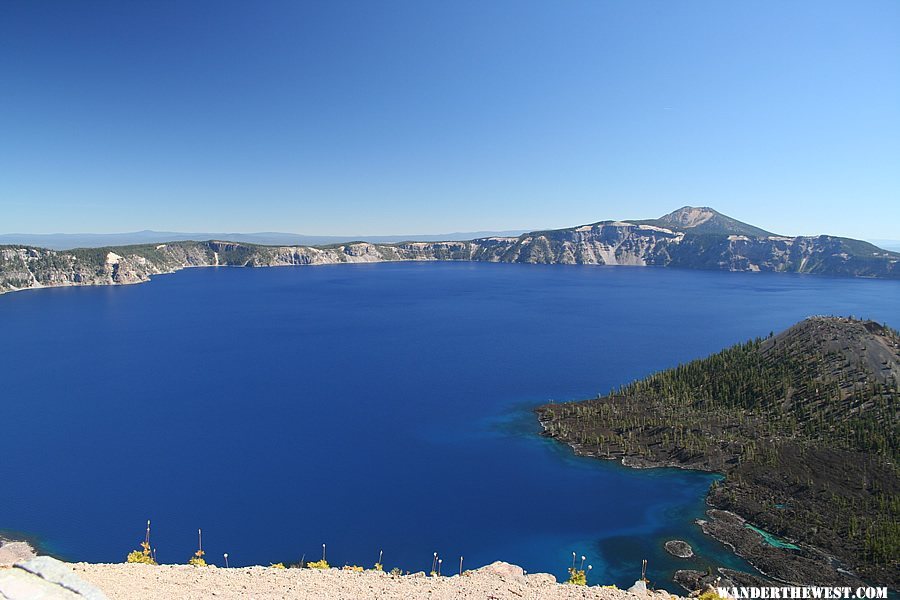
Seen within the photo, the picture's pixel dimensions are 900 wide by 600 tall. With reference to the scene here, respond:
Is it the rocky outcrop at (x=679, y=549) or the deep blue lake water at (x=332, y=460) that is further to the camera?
the deep blue lake water at (x=332, y=460)

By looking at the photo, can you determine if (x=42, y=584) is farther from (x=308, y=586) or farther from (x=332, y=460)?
(x=332, y=460)

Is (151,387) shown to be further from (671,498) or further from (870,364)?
(870,364)

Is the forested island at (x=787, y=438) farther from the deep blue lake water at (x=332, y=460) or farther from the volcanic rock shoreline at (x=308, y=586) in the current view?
the volcanic rock shoreline at (x=308, y=586)

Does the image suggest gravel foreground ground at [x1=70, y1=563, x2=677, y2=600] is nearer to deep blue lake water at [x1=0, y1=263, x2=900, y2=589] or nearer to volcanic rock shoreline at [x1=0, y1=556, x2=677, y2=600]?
volcanic rock shoreline at [x1=0, y1=556, x2=677, y2=600]

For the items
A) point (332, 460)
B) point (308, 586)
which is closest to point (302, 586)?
point (308, 586)

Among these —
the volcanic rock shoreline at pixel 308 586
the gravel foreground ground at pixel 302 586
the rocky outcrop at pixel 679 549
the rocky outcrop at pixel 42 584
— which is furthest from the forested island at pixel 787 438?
the rocky outcrop at pixel 42 584

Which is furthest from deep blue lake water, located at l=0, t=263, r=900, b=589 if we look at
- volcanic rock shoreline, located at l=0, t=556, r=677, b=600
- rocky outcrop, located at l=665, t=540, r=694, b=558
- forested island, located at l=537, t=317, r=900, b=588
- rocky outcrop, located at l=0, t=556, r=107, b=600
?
rocky outcrop, located at l=0, t=556, r=107, b=600
